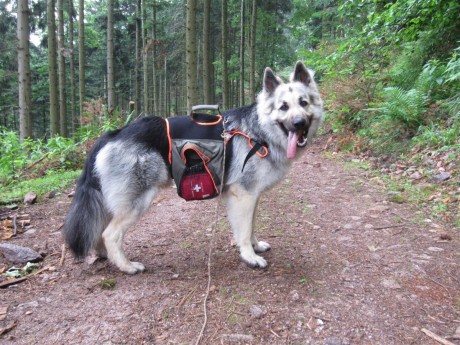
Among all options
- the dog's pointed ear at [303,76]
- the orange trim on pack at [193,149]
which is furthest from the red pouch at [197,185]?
the dog's pointed ear at [303,76]

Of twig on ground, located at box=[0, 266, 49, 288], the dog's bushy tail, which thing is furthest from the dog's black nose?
twig on ground, located at box=[0, 266, 49, 288]

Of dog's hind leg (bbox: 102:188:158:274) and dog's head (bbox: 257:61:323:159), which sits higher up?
dog's head (bbox: 257:61:323:159)

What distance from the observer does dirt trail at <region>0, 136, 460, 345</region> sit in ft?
7.67

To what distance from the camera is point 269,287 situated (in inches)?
116

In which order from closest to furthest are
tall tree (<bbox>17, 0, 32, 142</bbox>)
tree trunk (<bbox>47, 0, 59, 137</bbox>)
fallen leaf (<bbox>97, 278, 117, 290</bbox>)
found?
fallen leaf (<bbox>97, 278, 117, 290</bbox>)
tall tree (<bbox>17, 0, 32, 142</bbox>)
tree trunk (<bbox>47, 0, 59, 137</bbox>)

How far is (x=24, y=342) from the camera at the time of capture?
227cm

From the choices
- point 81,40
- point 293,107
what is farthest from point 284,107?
point 81,40

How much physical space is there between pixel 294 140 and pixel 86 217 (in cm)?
227

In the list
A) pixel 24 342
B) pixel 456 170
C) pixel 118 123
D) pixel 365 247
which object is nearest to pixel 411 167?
pixel 456 170

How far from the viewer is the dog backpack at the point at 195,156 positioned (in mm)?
3266

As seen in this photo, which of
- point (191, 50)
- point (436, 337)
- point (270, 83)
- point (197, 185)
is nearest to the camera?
point (436, 337)

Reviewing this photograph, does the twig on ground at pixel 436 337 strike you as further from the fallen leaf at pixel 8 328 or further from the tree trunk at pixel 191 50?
the tree trunk at pixel 191 50

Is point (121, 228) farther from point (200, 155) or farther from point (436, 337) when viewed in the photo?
point (436, 337)

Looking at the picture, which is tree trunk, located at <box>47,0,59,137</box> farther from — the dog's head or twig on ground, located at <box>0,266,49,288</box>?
the dog's head
